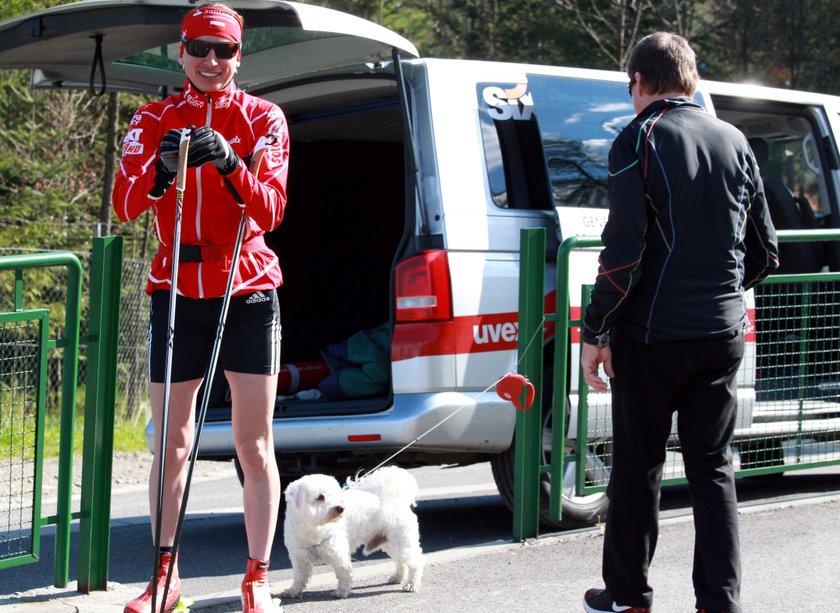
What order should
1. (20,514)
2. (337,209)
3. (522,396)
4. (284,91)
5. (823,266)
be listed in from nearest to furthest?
(20,514) < (522,396) < (284,91) < (337,209) < (823,266)

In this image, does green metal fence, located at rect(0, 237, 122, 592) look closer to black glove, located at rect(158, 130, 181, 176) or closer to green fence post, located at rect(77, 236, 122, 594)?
green fence post, located at rect(77, 236, 122, 594)

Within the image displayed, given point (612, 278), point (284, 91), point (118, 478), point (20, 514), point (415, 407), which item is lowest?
point (118, 478)

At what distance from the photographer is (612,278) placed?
3.87 meters

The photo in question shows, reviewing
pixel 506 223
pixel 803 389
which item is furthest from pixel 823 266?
pixel 506 223

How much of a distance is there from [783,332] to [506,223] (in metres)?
1.86

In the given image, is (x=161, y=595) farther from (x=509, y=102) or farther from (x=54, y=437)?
(x=54, y=437)

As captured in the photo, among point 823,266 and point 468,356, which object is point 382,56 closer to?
point 468,356

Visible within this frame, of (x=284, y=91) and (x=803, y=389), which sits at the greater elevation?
(x=284, y=91)

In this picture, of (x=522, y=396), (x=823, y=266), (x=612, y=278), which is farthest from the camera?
(x=823, y=266)

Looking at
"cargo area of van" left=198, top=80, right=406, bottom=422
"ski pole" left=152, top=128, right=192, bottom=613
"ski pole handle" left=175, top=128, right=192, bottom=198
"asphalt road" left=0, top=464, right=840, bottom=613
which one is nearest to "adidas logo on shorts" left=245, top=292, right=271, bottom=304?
"ski pole" left=152, top=128, right=192, bottom=613

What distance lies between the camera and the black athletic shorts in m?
4.16

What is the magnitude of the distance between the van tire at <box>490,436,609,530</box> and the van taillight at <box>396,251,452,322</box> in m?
0.82

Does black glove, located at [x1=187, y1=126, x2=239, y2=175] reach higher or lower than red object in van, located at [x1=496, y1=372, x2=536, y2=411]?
higher

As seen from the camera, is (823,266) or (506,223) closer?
(506,223)
